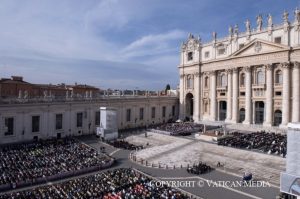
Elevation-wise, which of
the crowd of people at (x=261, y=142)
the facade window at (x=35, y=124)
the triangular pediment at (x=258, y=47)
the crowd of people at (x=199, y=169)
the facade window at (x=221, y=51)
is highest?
the facade window at (x=221, y=51)

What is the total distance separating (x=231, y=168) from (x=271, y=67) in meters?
24.0

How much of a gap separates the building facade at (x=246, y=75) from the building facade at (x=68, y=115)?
951cm

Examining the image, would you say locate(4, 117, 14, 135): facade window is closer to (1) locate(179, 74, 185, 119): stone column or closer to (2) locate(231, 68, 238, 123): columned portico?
(1) locate(179, 74, 185, 119): stone column

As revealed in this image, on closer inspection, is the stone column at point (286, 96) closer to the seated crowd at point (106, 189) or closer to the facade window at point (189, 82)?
the facade window at point (189, 82)

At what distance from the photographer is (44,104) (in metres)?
42.7

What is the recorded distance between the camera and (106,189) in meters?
22.2

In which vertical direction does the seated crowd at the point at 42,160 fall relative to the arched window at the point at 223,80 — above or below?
below

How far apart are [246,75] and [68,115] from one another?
32.9 meters

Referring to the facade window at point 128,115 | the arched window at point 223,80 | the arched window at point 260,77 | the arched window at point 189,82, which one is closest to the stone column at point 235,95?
the arched window at point 223,80

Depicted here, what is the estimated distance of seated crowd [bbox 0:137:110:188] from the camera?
25719mm

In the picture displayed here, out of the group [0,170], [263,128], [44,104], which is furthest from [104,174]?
[263,128]

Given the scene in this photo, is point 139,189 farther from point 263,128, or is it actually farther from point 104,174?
point 263,128

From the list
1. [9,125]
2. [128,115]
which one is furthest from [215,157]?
[9,125]

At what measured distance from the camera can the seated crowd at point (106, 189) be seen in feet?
67.9
